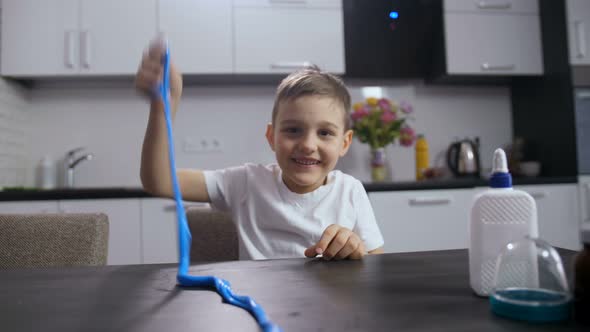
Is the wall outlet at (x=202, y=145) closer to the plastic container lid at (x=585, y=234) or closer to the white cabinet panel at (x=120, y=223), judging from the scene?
the white cabinet panel at (x=120, y=223)

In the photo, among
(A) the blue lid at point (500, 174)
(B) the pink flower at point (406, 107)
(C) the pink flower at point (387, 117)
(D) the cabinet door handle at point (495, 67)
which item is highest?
(D) the cabinet door handle at point (495, 67)

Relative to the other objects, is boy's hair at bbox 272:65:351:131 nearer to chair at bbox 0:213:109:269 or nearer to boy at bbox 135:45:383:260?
boy at bbox 135:45:383:260

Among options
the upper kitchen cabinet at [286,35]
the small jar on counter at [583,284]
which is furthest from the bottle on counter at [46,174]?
the small jar on counter at [583,284]

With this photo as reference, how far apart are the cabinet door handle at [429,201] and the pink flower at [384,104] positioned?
2.05 feet

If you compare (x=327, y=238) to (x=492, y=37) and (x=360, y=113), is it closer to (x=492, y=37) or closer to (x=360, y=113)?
(x=360, y=113)

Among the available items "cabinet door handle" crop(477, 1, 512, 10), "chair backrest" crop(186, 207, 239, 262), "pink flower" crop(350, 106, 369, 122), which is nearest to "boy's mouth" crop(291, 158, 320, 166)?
"chair backrest" crop(186, 207, 239, 262)

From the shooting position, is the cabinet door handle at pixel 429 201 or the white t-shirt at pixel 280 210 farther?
the cabinet door handle at pixel 429 201

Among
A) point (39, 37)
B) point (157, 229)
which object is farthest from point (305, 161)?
point (39, 37)

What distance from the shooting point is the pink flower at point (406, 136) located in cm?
260

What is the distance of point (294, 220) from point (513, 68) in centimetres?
214

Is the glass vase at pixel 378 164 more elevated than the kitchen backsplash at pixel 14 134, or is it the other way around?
the kitchen backsplash at pixel 14 134

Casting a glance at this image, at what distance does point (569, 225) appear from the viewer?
7.56 ft

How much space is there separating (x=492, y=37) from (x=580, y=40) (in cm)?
45

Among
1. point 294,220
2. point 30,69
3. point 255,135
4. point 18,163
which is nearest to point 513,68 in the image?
point 255,135
